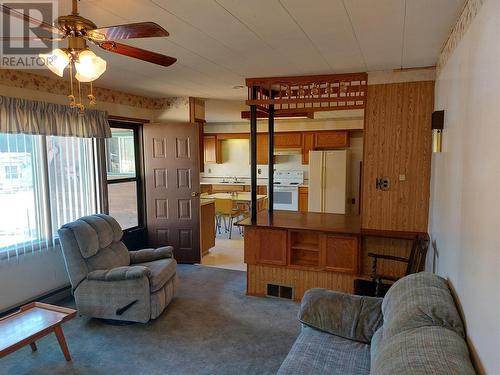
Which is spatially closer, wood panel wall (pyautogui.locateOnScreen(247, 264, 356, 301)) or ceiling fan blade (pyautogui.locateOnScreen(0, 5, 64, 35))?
ceiling fan blade (pyautogui.locateOnScreen(0, 5, 64, 35))

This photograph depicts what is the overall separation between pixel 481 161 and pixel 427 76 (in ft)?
7.01

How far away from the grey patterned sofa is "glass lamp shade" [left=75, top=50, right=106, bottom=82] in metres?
A: 1.83

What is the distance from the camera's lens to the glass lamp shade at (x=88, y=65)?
1745 mm

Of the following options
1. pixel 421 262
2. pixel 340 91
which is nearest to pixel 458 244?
pixel 421 262

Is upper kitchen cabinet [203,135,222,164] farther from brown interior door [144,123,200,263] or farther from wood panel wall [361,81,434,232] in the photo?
wood panel wall [361,81,434,232]

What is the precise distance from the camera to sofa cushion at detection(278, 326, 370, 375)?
180 centimetres

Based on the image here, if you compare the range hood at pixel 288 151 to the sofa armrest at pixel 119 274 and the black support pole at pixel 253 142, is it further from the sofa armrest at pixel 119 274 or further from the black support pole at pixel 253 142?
the sofa armrest at pixel 119 274

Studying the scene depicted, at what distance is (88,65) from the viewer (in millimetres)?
1760

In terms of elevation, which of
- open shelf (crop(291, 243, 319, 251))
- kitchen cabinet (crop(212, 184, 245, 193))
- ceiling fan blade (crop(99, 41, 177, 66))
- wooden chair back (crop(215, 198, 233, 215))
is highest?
ceiling fan blade (crop(99, 41, 177, 66))

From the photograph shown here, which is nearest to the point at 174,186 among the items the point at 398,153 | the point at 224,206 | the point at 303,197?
the point at 224,206

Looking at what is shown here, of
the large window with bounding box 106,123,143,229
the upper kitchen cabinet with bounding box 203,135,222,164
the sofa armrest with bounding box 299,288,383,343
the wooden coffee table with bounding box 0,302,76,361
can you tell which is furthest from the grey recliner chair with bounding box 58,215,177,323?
the upper kitchen cabinet with bounding box 203,135,222,164

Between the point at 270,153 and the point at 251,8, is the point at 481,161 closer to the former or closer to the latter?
the point at 251,8

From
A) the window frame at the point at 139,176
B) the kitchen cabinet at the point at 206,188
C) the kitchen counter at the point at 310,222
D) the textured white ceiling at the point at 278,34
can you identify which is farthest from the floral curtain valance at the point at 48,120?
the kitchen cabinet at the point at 206,188

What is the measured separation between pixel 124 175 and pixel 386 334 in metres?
4.04
